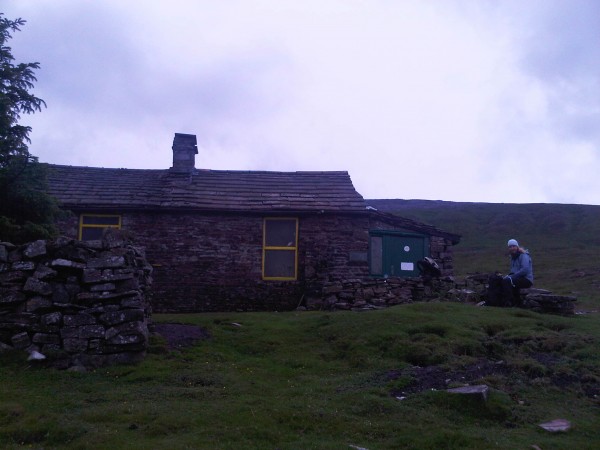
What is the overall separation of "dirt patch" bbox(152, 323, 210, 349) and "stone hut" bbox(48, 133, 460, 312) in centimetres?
603

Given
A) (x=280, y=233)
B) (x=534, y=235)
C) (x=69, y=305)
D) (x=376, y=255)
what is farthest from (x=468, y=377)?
(x=534, y=235)

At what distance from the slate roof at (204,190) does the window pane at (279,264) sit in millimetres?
1448

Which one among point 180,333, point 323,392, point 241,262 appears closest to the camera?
point 323,392

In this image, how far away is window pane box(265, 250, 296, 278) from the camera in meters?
20.1

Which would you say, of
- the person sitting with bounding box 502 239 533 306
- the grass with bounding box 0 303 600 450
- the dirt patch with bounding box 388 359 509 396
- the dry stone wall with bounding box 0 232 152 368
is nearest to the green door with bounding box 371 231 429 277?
the person sitting with bounding box 502 239 533 306

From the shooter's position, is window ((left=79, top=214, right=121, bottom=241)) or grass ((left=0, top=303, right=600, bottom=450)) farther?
window ((left=79, top=214, right=121, bottom=241))

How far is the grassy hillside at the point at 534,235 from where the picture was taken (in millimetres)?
34000

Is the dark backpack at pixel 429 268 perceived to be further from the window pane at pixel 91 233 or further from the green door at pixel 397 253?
the window pane at pixel 91 233

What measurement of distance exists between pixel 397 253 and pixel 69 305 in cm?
1252

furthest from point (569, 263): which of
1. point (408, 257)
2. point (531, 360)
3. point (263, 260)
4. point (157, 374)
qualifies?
point (157, 374)

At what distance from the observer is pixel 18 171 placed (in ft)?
40.7

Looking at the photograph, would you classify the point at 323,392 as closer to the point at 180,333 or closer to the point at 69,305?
the point at 180,333

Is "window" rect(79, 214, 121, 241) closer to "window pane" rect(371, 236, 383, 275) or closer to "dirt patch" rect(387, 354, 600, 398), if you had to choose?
"window pane" rect(371, 236, 383, 275)

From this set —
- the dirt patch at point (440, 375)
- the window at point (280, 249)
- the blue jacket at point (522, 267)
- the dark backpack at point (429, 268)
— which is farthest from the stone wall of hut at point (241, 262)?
the dirt patch at point (440, 375)
